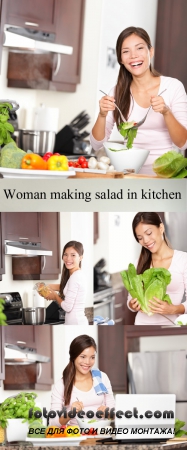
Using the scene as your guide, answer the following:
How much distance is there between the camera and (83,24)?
18.1 feet

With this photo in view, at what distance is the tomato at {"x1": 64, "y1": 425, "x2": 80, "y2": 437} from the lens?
3900mm

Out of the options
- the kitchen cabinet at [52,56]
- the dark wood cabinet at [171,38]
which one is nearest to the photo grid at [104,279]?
the kitchen cabinet at [52,56]

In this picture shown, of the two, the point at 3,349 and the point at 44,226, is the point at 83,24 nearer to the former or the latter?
the point at 44,226

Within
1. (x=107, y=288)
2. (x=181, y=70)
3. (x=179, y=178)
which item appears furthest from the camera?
(x=181, y=70)

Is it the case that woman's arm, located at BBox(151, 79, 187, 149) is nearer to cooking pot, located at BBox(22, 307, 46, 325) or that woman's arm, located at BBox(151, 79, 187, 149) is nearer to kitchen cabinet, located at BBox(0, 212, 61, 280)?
kitchen cabinet, located at BBox(0, 212, 61, 280)

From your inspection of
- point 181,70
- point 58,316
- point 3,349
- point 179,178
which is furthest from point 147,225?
point 181,70

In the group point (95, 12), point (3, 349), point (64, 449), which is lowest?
point (64, 449)

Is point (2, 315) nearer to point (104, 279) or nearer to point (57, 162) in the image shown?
point (104, 279)

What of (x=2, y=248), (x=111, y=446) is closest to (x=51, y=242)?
(x=2, y=248)

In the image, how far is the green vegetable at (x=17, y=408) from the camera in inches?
156

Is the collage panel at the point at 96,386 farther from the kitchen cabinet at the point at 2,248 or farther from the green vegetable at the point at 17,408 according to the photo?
the kitchen cabinet at the point at 2,248

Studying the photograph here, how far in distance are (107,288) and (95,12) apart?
6.90 ft

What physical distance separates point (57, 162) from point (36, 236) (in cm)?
42

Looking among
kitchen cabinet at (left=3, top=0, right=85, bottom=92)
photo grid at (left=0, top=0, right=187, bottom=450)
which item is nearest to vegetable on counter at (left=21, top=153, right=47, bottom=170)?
photo grid at (left=0, top=0, right=187, bottom=450)
